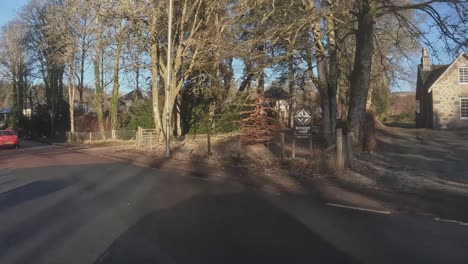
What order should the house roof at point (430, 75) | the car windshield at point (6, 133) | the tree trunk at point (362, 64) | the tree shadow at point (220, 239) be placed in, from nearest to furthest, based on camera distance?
the tree shadow at point (220, 239) < the tree trunk at point (362, 64) < the car windshield at point (6, 133) < the house roof at point (430, 75)

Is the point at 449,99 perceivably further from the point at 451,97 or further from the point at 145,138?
the point at 145,138

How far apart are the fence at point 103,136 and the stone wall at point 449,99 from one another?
92.1 ft

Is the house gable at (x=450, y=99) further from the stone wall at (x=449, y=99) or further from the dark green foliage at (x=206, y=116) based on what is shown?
the dark green foliage at (x=206, y=116)

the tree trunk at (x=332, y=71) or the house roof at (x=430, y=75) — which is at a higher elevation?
the house roof at (x=430, y=75)

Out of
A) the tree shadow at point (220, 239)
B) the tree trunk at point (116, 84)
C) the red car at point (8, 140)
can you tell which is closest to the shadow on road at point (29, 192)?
the tree shadow at point (220, 239)

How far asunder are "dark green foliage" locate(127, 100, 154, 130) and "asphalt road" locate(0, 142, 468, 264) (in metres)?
32.8

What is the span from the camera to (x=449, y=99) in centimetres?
4859

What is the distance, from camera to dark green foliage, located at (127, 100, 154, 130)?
45916 mm

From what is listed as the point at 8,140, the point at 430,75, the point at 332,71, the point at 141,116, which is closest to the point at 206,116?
the point at 141,116

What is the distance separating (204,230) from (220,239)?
2.29ft

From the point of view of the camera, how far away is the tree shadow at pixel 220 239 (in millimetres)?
6574

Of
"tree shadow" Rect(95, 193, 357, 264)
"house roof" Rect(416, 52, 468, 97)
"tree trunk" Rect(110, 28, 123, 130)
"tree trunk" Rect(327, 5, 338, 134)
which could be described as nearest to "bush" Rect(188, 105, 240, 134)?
"tree trunk" Rect(110, 28, 123, 130)

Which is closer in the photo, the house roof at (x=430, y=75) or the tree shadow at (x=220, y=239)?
the tree shadow at (x=220, y=239)

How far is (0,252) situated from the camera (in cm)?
696
